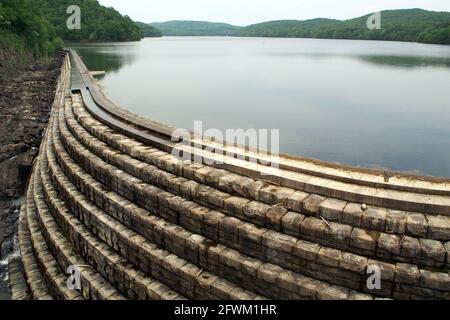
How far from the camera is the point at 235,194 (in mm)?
6094

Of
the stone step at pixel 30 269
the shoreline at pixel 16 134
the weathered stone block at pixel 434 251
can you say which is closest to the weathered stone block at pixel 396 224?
the weathered stone block at pixel 434 251

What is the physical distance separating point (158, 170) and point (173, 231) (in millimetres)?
1496

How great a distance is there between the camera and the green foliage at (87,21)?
80562mm

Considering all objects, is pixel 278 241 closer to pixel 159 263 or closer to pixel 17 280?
pixel 159 263

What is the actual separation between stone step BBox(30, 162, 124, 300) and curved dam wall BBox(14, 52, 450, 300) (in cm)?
3

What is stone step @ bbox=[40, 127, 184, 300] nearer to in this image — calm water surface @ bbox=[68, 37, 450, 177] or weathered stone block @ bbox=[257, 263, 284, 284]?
weathered stone block @ bbox=[257, 263, 284, 284]

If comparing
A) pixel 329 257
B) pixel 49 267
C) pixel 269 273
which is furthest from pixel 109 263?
pixel 329 257

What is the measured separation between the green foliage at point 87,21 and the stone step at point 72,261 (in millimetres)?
80260

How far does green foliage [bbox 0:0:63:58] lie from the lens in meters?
38.7

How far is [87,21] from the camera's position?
3295 inches

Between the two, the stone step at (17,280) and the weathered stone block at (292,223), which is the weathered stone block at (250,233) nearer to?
the weathered stone block at (292,223)

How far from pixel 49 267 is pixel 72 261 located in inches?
36.5

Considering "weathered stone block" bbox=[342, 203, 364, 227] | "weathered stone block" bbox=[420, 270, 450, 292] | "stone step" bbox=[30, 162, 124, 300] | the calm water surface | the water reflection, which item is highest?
the water reflection

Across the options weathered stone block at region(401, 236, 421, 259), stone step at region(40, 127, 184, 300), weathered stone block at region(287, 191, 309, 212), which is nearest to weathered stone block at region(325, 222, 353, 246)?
weathered stone block at region(287, 191, 309, 212)
